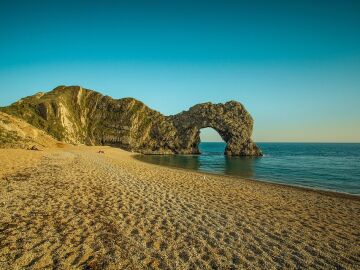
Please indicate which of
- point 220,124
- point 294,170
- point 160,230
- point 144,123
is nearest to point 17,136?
point 160,230

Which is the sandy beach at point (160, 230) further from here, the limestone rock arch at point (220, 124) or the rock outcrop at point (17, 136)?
the limestone rock arch at point (220, 124)

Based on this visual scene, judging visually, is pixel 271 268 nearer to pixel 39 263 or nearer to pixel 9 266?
pixel 39 263

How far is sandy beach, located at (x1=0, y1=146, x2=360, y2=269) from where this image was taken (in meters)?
6.77

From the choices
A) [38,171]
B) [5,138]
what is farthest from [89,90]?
[38,171]

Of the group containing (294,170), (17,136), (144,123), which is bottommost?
(294,170)

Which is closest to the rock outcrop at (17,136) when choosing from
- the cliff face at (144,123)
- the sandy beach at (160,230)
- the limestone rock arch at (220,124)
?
the sandy beach at (160,230)

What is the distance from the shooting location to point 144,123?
97750 mm

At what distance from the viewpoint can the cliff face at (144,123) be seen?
90438 millimetres

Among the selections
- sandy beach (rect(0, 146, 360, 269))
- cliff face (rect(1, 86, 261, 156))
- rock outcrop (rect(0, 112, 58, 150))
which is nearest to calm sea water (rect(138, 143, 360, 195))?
sandy beach (rect(0, 146, 360, 269))

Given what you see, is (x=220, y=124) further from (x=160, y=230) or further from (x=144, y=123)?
(x=160, y=230)

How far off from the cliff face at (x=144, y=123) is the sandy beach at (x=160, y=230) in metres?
76.5

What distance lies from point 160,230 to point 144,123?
90.2 metres

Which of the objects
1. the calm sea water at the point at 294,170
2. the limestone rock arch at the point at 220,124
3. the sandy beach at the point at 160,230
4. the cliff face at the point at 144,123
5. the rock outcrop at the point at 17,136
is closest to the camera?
the sandy beach at the point at 160,230

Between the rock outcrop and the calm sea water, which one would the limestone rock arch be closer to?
the calm sea water
